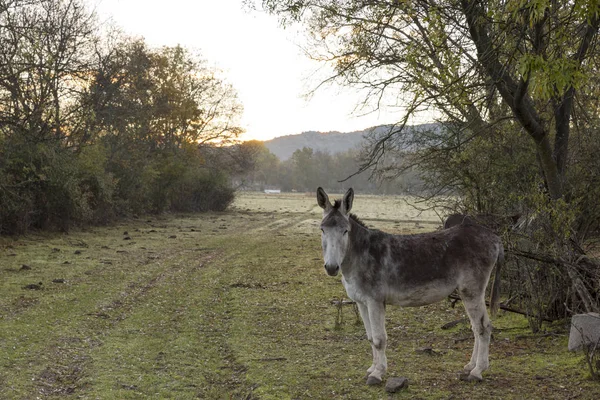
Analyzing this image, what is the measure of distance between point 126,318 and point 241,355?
13.2 ft

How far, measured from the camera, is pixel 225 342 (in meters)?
10.7

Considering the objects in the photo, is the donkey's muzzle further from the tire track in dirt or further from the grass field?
the tire track in dirt

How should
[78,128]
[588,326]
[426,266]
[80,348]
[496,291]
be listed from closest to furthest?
[426,266], [588,326], [496,291], [80,348], [78,128]

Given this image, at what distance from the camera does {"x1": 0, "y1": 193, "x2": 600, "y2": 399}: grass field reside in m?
7.95

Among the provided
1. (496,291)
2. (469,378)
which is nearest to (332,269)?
(469,378)

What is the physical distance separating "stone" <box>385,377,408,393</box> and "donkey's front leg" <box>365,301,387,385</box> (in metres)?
0.22

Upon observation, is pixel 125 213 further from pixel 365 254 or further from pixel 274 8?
pixel 365 254

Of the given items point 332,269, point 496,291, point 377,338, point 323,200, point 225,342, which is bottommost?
point 225,342

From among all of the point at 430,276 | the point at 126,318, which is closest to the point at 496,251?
the point at 430,276

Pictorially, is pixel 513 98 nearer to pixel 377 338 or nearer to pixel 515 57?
pixel 515 57

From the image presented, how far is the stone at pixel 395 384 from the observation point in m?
7.59

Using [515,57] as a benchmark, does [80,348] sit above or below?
below

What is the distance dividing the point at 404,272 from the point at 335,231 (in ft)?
4.12

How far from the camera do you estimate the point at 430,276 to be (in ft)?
26.0
